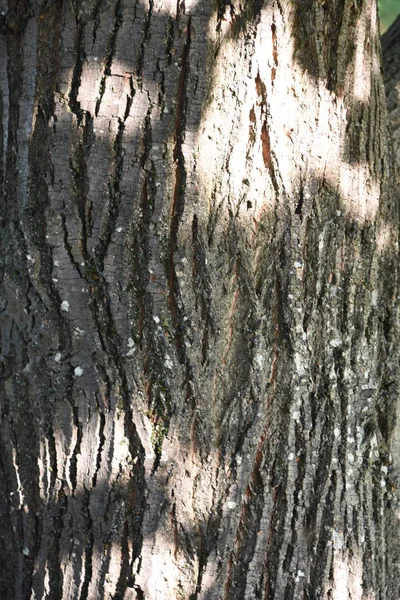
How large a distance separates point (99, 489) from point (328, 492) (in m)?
0.59

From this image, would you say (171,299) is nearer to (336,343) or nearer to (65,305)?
(65,305)

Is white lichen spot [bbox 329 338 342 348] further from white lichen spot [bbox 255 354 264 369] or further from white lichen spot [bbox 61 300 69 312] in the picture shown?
white lichen spot [bbox 61 300 69 312]

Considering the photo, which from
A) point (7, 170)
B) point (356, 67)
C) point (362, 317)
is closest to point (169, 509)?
point (362, 317)

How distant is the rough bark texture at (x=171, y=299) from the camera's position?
5.20 ft

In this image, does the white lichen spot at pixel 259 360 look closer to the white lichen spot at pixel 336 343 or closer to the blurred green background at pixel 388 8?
the white lichen spot at pixel 336 343

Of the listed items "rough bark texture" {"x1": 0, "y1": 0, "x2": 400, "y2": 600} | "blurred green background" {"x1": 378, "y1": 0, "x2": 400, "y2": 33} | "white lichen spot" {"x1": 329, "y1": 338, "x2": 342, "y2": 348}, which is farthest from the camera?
"blurred green background" {"x1": 378, "y1": 0, "x2": 400, "y2": 33}

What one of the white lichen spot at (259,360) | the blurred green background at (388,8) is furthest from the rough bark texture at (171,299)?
the blurred green background at (388,8)

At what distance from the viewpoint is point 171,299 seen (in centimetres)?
161

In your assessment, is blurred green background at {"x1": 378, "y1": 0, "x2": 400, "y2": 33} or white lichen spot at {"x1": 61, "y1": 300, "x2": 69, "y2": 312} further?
blurred green background at {"x1": 378, "y1": 0, "x2": 400, "y2": 33}

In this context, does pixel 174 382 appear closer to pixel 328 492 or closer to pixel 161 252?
pixel 161 252

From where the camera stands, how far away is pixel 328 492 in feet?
5.55

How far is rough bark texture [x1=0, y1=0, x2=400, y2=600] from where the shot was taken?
158cm

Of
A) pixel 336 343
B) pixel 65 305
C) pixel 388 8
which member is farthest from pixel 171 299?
pixel 388 8

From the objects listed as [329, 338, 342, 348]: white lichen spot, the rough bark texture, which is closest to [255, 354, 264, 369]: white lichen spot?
the rough bark texture
